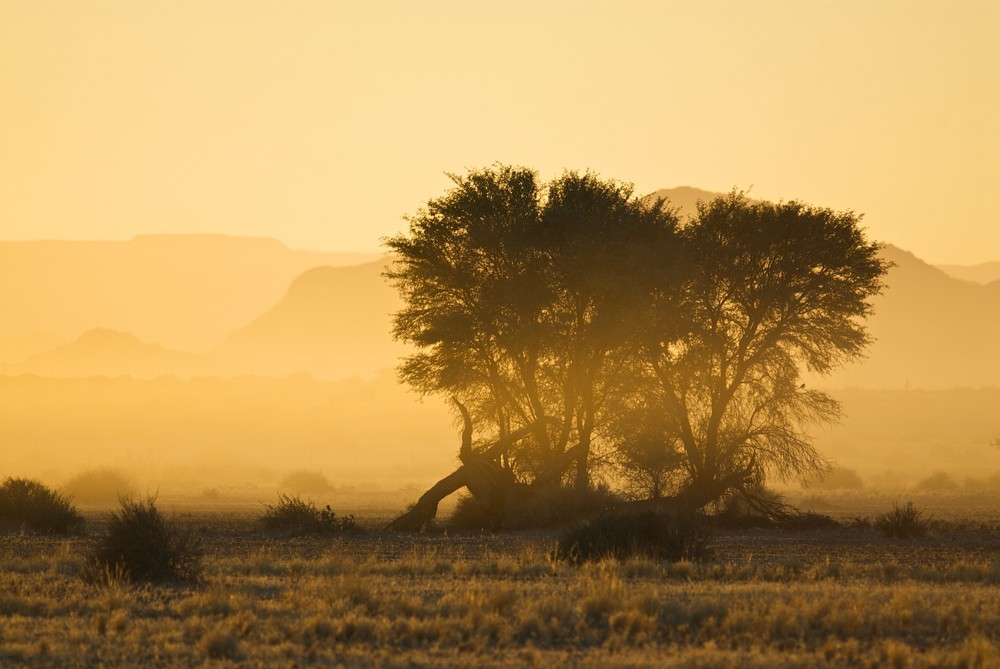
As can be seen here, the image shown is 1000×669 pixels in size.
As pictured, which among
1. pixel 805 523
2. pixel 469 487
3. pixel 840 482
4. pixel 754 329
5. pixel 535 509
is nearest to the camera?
pixel 535 509

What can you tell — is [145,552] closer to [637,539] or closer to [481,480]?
[637,539]

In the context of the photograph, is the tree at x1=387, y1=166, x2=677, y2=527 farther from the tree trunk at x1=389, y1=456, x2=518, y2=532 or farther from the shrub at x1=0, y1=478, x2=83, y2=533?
the shrub at x1=0, y1=478, x2=83, y2=533

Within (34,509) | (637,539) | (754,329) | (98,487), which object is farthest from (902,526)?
(98,487)

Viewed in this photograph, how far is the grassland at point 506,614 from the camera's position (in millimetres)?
17609

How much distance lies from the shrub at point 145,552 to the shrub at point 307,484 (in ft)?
208

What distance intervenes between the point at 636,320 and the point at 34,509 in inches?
796

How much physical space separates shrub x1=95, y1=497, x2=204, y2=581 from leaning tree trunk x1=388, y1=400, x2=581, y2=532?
55.4ft

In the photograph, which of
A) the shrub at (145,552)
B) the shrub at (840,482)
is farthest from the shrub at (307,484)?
the shrub at (145,552)

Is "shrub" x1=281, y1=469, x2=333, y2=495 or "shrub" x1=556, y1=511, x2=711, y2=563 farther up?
"shrub" x1=281, y1=469, x2=333, y2=495

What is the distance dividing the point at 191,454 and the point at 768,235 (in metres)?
129

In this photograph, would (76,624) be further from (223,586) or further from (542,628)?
(542,628)

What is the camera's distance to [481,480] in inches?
1724

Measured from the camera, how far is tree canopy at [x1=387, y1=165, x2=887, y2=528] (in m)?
44.9

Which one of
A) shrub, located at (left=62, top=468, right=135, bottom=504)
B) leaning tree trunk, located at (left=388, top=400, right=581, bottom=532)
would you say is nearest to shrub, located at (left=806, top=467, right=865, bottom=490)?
shrub, located at (left=62, top=468, right=135, bottom=504)
